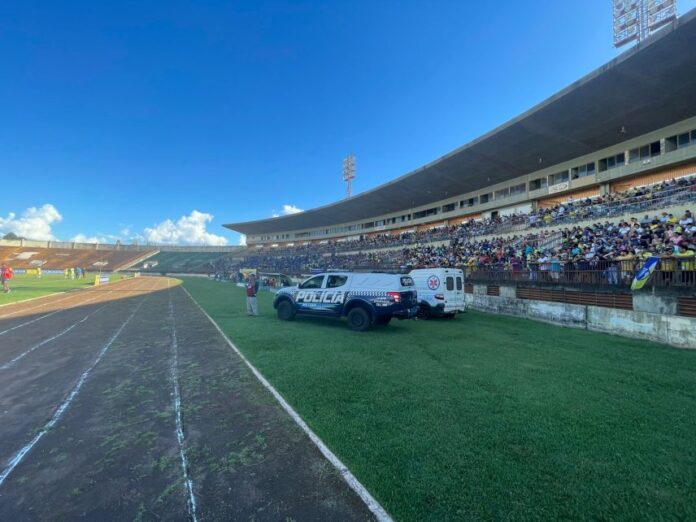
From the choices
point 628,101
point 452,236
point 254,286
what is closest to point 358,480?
point 254,286

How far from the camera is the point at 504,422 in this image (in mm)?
4324

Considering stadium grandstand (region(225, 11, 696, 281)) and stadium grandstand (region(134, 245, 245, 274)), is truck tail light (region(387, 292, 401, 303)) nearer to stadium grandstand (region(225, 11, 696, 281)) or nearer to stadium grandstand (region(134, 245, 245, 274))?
stadium grandstand (region(225, 11, 696, 281))

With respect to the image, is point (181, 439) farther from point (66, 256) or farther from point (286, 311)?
point (66, 256)

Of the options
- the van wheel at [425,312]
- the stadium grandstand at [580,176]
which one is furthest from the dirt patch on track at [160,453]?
the stadium grandstand at [580,176]

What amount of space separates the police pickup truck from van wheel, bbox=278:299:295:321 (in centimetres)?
50

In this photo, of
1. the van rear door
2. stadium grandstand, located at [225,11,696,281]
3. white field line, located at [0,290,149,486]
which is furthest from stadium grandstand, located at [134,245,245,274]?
white field line, located at [0,290,149,486]

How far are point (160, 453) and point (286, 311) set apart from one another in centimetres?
901

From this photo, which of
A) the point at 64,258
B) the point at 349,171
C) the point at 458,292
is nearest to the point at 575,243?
the point at 458,292

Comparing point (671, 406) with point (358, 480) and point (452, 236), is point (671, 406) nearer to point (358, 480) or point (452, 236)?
point (358, 480)

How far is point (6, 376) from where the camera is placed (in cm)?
634

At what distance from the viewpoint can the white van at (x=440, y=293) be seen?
13.5 meters

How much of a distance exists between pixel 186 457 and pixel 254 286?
1078 cm

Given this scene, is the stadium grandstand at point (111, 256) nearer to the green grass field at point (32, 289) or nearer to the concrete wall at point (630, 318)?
the green grass field at point (32, 289)

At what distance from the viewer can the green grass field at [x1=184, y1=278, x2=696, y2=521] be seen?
289 centimetres
